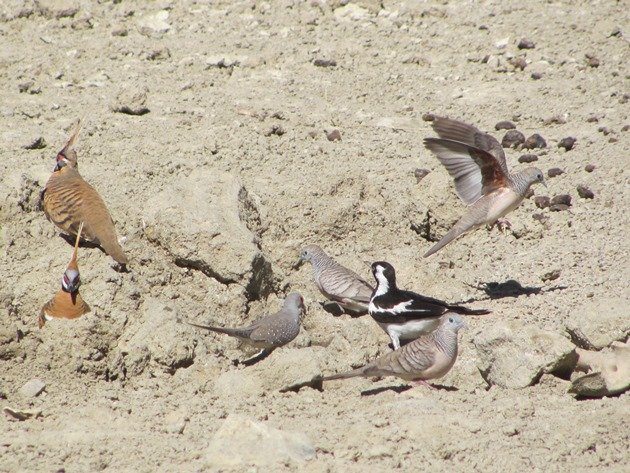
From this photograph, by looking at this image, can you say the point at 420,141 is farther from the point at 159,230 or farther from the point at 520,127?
the point at 159,230

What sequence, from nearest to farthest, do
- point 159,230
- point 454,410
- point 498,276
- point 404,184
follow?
1. point 454,410
2. point 159,230
3. point 498,276
4. point 404,184

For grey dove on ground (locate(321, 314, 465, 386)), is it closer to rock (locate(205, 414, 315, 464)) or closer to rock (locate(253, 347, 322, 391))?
rock (locate(253, 347, 322, 391))

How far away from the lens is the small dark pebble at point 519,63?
11.4 meters

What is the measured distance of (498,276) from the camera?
8.36 m

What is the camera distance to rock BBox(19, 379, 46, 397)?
249 inches

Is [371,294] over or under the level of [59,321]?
under

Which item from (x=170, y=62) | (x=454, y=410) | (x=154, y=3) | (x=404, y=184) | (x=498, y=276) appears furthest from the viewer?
(x=154, y=3)

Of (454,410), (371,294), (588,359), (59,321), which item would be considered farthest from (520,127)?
(59,321)

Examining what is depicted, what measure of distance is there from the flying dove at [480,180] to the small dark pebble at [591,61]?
10.4 feet

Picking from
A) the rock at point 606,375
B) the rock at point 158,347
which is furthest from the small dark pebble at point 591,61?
the rock at point 158,347

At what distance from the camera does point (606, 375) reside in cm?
636

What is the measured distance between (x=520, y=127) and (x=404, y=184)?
2105 millimetres

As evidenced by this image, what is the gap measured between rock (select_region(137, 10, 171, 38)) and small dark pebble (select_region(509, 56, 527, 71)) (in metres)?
4.07

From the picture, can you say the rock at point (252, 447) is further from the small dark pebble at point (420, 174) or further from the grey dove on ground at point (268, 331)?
the small dark pebble at point (420, 174)
